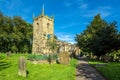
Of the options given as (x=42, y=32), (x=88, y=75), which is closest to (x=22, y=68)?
(x=88, y=75)

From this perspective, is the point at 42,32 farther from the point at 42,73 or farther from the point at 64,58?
the point at 42,73

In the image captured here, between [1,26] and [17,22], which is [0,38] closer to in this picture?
[1,26]

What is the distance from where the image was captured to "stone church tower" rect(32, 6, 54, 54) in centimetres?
5704

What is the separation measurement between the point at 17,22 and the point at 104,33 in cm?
4453

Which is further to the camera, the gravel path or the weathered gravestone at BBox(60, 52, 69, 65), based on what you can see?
the weathered gravestone at BBox(60, 52, 69, 65)

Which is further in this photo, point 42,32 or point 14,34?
point 14,34

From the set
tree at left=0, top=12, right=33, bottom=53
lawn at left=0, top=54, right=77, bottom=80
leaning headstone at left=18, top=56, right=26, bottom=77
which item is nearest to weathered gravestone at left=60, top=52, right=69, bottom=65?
lawn at left=0, top=54, right=77, bottom=80

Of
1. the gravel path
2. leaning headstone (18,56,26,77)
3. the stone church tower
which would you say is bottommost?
the gravel path

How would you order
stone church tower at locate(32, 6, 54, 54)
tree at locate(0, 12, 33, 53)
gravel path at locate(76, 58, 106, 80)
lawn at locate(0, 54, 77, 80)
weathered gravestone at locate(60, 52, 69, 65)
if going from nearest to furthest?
gravel path at locate(76, 58, 106, 80) < lawn at locate(0, 54, 77, 80) < weathered gravestone at locate(60, 52, 69, 65) < stone church tower at locate(32, 6, 54, 54) < tree at locate(0, 12, 33, 53)

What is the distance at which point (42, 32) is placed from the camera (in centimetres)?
5731

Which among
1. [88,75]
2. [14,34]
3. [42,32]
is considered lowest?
[88,75]

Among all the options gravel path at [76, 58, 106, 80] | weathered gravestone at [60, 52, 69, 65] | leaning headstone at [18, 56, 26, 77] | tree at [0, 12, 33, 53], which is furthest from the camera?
tree at [0, 12, 33, 53]

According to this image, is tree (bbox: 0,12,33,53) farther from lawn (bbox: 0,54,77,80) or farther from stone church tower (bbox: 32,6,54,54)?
lawn (bbox: 0,54,77,80)

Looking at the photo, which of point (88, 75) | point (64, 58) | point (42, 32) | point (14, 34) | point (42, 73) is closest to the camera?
point (88, 75)
